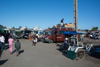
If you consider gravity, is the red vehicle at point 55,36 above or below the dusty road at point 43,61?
above

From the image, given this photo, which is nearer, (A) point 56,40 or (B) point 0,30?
(B) point 0,30

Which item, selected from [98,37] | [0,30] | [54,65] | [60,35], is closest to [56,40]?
[60,35]

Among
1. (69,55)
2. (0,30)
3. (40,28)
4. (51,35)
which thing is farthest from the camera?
(40,28)

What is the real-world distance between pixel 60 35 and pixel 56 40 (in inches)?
49.6

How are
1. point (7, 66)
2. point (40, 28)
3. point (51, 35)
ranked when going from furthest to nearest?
point (40, 28) → point (51, 35) → point (7, 66)

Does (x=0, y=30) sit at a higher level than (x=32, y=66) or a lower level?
higher

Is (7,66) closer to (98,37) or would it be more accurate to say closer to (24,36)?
(24,36)

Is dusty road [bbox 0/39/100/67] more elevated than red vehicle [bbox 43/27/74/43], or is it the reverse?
red vehicle [bbox 43/27/74/43]

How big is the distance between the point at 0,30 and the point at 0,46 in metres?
6.29

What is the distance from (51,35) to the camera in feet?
57.9

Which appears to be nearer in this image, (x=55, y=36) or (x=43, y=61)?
(x=43, y=61)

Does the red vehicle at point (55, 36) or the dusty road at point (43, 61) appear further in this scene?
the red vehicle at point (55, 36)

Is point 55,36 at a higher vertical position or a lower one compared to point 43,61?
higher

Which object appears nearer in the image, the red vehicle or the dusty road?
the dusty road
